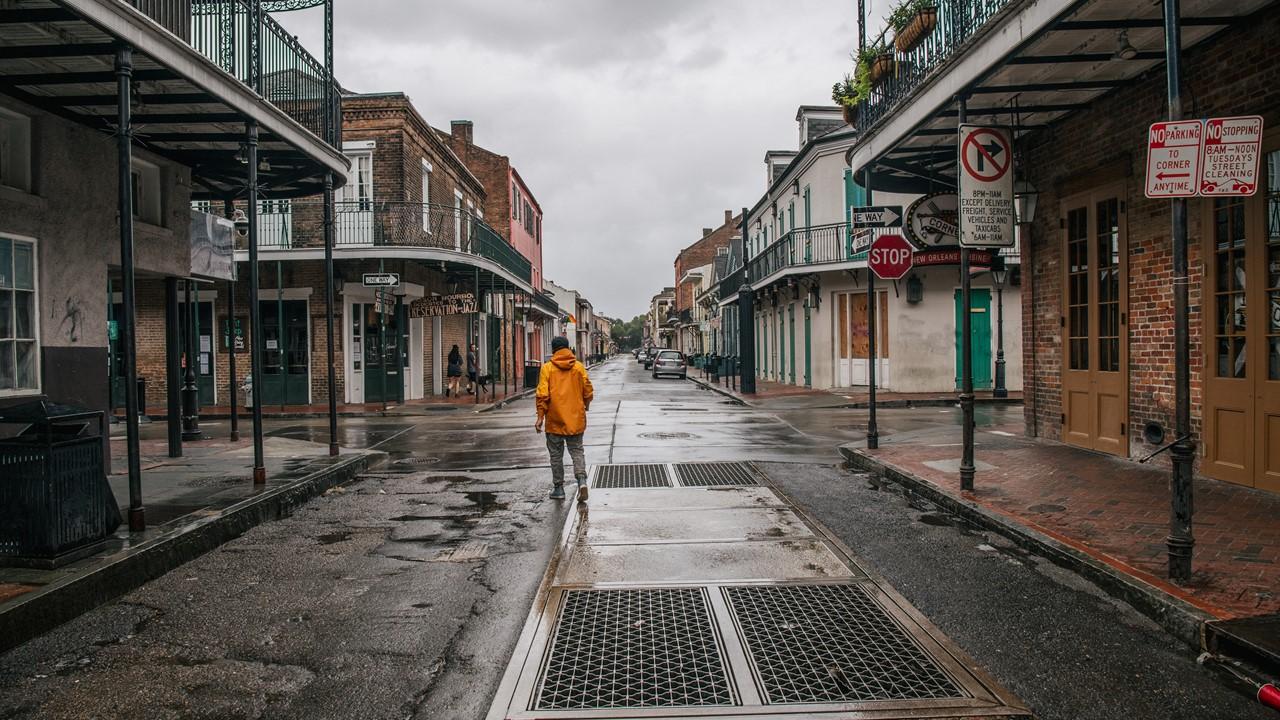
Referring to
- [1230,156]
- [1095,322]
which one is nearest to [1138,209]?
[1095,322]

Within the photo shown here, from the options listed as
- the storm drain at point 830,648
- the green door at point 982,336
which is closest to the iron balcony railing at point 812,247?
the green door at point 982,336

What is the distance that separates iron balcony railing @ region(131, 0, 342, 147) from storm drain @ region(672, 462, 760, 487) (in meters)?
6.08

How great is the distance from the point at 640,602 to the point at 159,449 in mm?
9784

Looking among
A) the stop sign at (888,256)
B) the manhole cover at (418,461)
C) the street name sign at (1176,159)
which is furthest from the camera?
the manhole cover at (418,461)

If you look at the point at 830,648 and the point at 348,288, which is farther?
the point at 348,288

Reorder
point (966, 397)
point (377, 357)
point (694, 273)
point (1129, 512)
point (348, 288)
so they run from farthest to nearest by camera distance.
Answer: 1. point (694, 273)
2. point (377, 357)
3. point (348, 288)
4. point (966, 397)
5. point (1129, 512)

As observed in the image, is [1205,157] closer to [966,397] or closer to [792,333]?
[966,397]

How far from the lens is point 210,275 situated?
11.3 m

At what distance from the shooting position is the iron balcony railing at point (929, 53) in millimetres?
7848

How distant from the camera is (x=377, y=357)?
21.9m

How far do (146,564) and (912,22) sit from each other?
29.3 feet

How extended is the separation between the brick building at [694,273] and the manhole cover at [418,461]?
2010 inches

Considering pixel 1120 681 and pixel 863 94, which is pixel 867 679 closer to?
pixel 1120 681

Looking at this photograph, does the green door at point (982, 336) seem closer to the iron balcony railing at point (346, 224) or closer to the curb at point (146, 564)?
the iron balcony railing at point (346, 224)
